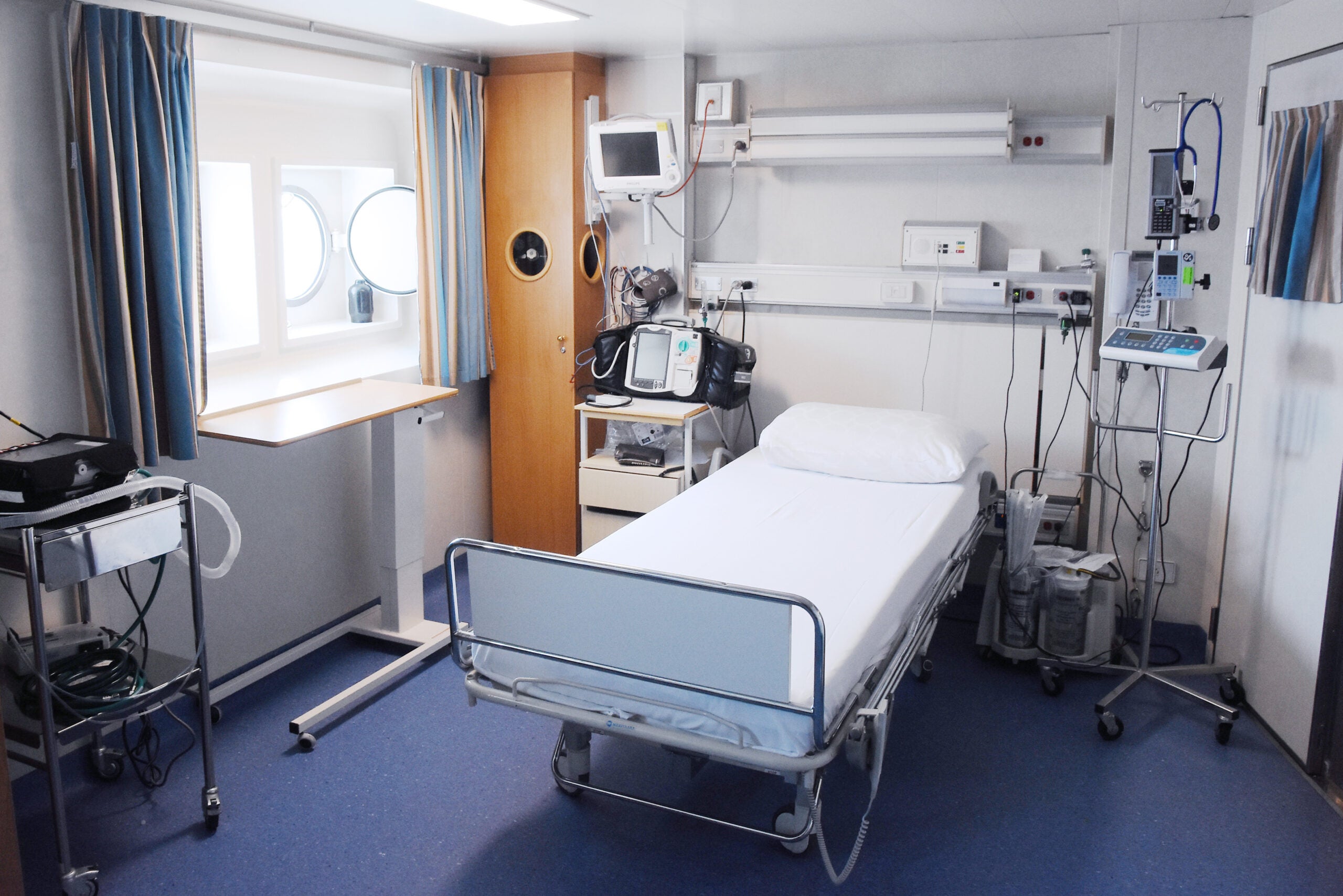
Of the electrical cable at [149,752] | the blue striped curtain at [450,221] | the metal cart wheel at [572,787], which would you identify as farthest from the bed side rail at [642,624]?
the blue striped curtain at [450,221]

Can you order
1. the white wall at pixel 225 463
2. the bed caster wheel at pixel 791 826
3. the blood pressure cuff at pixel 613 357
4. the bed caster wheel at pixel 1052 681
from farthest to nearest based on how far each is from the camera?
the blood pressure cuff at pixel 613 357, the bed caster wheel at pixel 1052 681, the white wall at pixel 225 463, the bed caster wheel at pixel 791 826

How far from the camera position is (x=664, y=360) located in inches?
173

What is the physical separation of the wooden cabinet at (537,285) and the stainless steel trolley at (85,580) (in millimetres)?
2056

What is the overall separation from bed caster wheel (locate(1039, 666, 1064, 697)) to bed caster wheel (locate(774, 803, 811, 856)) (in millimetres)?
1292

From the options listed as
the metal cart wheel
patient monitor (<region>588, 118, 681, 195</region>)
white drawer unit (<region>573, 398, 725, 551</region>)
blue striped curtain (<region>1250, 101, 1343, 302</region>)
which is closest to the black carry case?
the metal cart wheel

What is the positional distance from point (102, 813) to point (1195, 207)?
3812 millimetres

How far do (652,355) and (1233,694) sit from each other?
2454 mm

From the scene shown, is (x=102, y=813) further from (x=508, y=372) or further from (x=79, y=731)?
(x=508, y=372)

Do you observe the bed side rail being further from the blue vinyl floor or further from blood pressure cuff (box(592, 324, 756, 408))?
blood pressure cuff (box(592, 324, 756, 408))

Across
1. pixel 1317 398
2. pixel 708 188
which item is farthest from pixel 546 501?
pixel 1317 398

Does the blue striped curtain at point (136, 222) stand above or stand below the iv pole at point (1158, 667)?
above

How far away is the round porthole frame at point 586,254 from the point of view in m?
4.58

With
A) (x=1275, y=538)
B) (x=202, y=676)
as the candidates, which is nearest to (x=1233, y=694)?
(x=1275, y=538)

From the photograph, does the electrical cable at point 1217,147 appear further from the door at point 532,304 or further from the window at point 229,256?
the window at point 229,256
